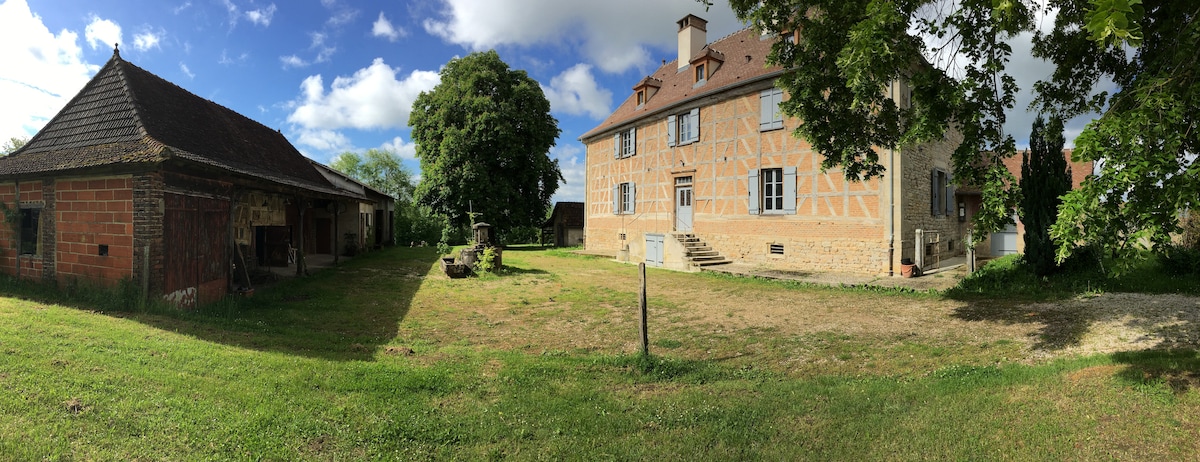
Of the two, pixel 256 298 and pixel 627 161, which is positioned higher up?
pixel 627 161

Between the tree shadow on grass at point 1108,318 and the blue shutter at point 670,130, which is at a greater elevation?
the blue shutter at point 670,130

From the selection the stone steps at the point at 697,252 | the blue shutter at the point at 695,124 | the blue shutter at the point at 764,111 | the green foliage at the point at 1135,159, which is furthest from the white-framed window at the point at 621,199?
the green foliage at the point at 1135,159

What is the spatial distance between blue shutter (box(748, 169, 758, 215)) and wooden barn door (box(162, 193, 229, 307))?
A: 13.3 m

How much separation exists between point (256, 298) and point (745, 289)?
9.97 m

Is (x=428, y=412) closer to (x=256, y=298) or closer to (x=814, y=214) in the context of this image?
(x=256, y=298)

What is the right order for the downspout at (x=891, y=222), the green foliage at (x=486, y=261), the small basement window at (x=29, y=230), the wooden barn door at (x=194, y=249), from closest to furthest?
the wooden barn door at (x=194, y=249), the small basement window at (x=29, y=230), the downspout at (x=891, y=222), the green foliage at (x=486, y=261)

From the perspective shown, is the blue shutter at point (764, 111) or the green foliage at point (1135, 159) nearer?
the green foliage at point (1135, 159)

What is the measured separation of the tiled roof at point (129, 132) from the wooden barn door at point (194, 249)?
79 cm

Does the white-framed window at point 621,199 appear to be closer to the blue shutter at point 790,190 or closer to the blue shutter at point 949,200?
the blue shutter at point 790,190

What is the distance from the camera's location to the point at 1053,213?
10.4 metres

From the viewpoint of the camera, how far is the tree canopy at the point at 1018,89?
3.68 meters

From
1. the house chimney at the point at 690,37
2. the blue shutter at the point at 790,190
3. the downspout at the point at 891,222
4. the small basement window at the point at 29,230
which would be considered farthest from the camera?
the house chimney at the point at 690,37

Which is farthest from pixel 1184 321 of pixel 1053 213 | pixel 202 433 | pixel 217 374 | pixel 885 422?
pixel 217 374

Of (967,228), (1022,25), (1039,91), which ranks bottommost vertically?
(967,228)
